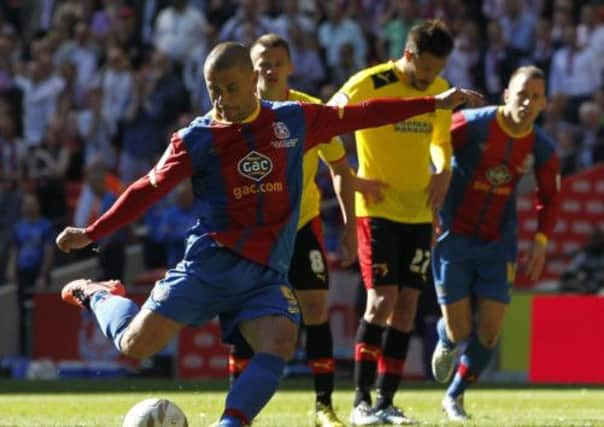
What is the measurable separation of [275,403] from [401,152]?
293 cm

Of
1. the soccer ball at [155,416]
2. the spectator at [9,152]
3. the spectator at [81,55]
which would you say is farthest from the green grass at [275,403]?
the spectator at [81,55]

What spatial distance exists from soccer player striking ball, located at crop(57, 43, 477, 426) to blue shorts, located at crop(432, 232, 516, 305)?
10.8 ft

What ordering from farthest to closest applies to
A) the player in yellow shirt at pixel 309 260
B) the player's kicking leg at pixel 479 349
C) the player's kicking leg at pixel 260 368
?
the player's kicking leg at pixel 479 349 < the player in yellow shirt at pixel 309 260 < the player's kicking leg at pixel 260 368

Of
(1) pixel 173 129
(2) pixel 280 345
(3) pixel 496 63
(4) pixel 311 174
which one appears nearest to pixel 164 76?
(1) pixel 173 129

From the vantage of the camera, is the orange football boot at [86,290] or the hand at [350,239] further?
the hand at [350,239]

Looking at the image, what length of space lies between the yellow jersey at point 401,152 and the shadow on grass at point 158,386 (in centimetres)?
409

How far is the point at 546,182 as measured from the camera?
1244 cm

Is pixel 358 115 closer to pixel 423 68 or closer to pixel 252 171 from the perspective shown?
pixel 252 171

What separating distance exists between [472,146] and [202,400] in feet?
10.3

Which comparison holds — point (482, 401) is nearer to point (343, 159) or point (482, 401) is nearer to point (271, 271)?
point (343, 159)

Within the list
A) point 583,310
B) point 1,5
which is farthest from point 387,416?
point 1,5

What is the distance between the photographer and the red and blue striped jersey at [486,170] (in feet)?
40.0

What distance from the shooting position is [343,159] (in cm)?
1089

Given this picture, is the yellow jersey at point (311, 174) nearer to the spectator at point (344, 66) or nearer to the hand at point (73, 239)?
the hand at point (73, 239)
